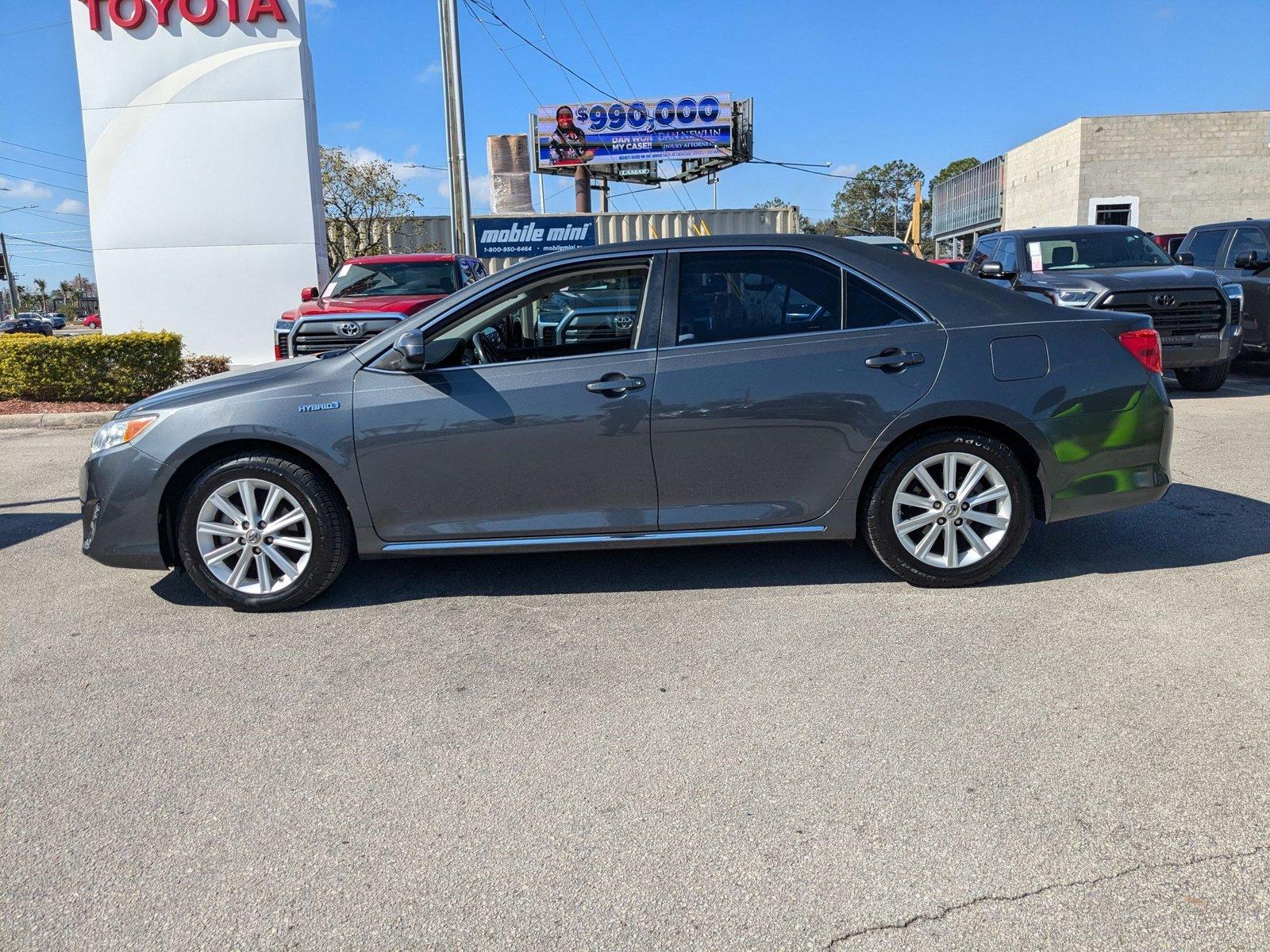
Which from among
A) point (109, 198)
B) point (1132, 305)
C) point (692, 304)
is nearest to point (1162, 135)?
point (1132, 305)

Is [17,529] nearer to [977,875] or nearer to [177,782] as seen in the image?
[177,782]

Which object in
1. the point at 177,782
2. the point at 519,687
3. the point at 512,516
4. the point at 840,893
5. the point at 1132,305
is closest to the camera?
the point at 840,893

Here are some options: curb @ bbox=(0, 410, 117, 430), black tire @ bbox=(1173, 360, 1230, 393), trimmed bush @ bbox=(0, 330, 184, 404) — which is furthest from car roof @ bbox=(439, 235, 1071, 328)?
trimmed bush @ bbox=(0, 330, 184, 404)

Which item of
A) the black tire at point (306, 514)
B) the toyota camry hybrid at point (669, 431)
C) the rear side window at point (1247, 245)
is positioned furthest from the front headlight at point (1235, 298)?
the black tire at point (306, 514)

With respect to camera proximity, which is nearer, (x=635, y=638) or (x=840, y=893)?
(x=840, y=893)

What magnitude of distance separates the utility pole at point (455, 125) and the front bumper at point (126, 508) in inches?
533

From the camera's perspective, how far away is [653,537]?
4.81 meters

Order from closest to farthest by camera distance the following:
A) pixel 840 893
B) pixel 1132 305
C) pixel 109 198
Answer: pixel 840 893 < pixel 1132 305 < pixel 109 198

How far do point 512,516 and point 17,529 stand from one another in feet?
13.3

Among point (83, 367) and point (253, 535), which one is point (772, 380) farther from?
point (83, 367)

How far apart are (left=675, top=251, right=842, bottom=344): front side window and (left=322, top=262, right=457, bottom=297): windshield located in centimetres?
801

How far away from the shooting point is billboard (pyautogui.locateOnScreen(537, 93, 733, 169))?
39781mm

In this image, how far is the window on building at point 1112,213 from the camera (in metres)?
43.1

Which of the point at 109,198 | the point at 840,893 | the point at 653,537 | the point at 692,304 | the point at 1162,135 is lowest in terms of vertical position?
the point at 840,893
